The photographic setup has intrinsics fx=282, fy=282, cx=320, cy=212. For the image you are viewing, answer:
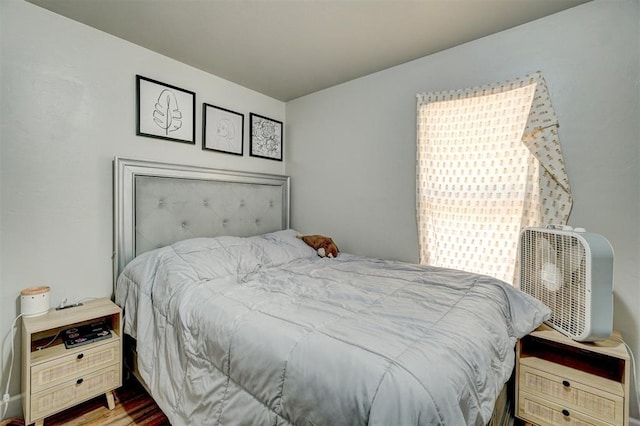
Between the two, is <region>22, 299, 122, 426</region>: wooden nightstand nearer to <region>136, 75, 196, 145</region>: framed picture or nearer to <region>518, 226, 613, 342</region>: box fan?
<region>136, 75, 196, 145</region>: framed picture

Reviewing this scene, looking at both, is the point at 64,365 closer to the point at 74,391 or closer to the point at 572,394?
the point at 74,391

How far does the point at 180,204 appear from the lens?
214 cm

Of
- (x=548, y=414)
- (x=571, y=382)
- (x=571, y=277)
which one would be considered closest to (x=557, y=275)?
(x=571, y=277)

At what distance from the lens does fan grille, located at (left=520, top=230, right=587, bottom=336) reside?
130 centimetres

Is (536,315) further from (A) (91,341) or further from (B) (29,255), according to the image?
(B) (29,255)

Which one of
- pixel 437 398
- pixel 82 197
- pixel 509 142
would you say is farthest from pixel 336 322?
pixel 82 197

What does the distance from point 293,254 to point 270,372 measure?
1.33 metres

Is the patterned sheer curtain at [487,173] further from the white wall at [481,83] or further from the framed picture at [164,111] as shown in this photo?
the framed picture at [164,111]

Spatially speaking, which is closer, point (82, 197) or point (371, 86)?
point (82, 197)

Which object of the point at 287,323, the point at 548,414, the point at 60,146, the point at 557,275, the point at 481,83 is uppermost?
the point at 481,83

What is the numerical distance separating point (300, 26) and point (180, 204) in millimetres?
1498

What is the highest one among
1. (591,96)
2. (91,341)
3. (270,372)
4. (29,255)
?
(591,96)

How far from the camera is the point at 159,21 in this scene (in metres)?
1.74

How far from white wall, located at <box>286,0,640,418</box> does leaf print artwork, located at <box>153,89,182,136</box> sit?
1.19 meters
